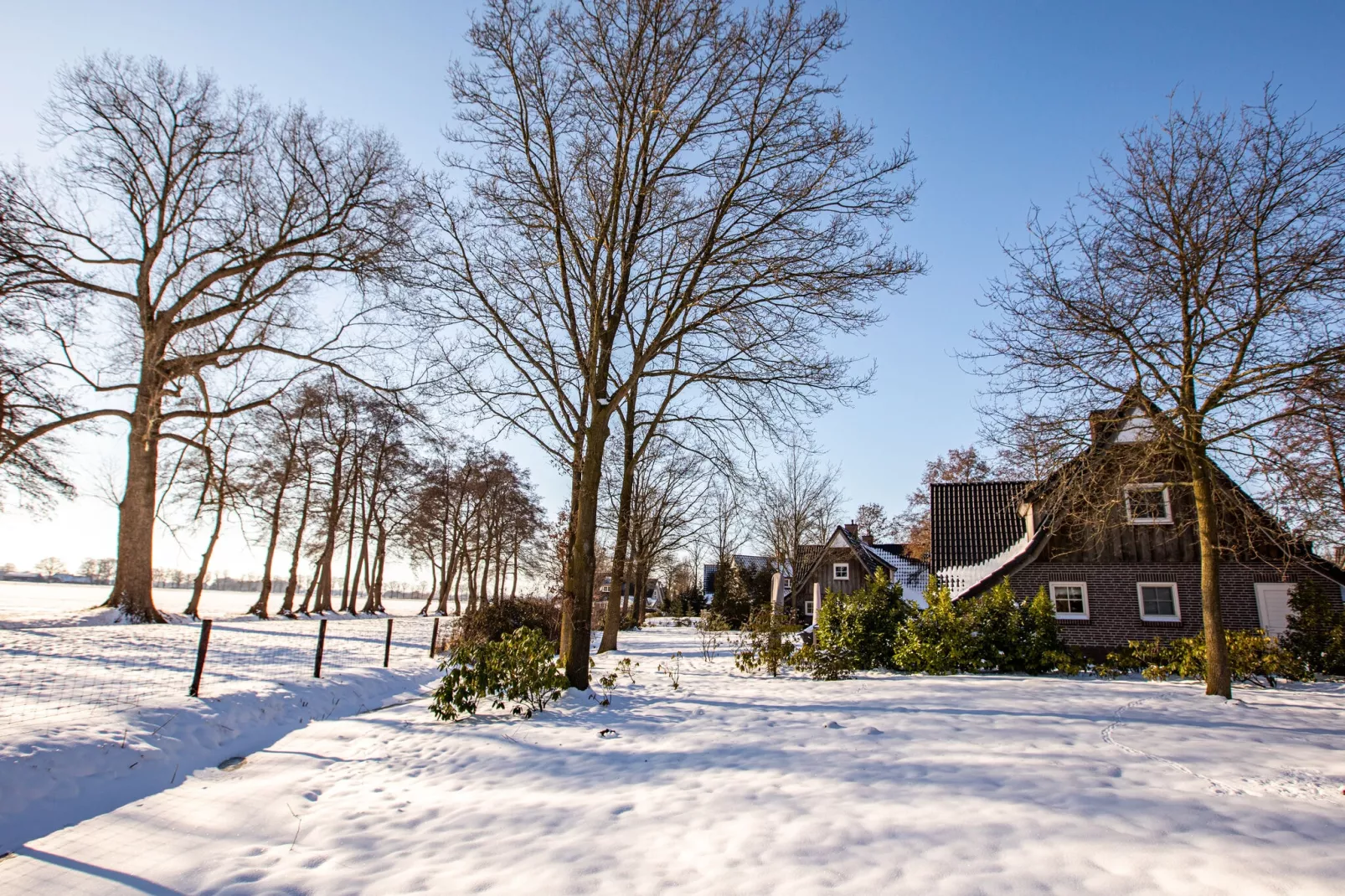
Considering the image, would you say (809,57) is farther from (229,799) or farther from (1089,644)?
(1089,644)

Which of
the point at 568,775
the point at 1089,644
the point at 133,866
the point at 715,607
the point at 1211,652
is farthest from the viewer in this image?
the point at 715,607

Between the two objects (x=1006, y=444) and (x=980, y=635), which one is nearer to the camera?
(x=1006, y=444)

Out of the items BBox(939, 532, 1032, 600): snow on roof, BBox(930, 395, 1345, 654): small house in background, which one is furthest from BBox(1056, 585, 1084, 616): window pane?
BBox(939, 532, 1032, 600): snow on roof

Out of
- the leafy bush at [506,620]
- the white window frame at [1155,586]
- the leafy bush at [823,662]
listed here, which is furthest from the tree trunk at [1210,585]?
the leafy bush at [506,620]

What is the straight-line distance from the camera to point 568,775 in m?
5.61

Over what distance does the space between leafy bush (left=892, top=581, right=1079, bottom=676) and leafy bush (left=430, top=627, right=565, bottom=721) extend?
766cm

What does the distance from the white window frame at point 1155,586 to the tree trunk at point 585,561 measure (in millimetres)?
14783

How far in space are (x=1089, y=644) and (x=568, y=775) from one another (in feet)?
53.3

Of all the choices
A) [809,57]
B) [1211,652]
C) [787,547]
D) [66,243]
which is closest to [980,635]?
[1211,652]

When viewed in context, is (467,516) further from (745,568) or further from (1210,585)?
(1210,585)

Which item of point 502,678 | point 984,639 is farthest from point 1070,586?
point 502,678

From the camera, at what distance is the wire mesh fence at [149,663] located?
7.08 m

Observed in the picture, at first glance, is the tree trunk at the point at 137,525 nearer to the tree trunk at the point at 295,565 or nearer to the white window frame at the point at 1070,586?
the tree trunk at the point at 295,565

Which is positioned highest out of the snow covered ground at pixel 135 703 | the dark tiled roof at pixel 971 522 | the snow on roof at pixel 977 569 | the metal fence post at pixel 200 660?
the dark tiled roof at pixel 971 522
